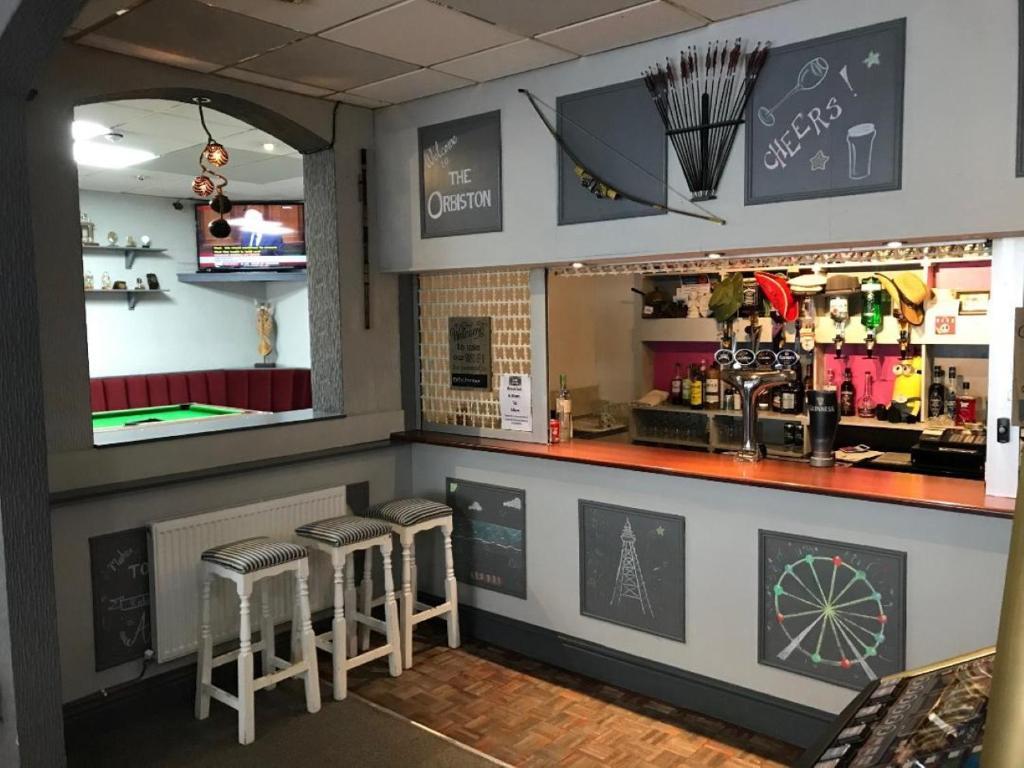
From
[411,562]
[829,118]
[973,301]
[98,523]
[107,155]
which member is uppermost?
[107,155]

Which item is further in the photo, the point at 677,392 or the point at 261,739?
the point at 677,392

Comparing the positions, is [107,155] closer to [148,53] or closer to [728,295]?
[148,53]

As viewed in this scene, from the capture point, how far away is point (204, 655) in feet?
11.4

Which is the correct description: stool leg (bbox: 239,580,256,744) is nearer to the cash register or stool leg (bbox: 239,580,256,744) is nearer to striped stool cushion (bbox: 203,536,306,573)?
striped stool cushion (bbox: 203,536,306,573)

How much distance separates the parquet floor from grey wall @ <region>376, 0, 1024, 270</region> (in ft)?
6.40

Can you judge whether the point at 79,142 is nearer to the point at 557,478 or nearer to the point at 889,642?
the point at 557,478

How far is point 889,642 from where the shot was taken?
2943 millimetres

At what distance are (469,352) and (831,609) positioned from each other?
224 centimetres

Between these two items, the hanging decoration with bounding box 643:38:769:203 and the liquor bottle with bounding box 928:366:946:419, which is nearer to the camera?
the hanging decoration with bounding box 643:38:769:203

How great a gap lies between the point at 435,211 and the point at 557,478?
152 centimetres

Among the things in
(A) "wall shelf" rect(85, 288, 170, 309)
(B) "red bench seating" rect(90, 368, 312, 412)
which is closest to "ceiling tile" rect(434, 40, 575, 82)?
(B) "red bench seating" rect(90, 368, 312, 412)

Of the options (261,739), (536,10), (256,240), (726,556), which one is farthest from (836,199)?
(256,240)

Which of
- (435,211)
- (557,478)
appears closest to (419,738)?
(557,478)

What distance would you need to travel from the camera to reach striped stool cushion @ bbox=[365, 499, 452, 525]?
399 cm
